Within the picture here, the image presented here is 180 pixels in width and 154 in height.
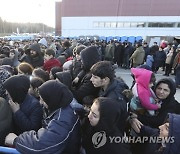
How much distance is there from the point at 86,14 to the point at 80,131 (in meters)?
38.5

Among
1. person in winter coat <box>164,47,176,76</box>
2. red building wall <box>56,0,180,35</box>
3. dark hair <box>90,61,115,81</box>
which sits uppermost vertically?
red building wall <box>56,0,180,35</box>

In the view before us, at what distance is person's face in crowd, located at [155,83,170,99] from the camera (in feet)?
8.42

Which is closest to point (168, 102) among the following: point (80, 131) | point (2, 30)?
point (80, 131)

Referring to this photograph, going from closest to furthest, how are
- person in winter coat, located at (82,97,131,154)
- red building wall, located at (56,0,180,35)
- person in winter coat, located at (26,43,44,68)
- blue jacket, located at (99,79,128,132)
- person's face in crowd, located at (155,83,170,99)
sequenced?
1. person in winter coat, located at (82,97,131,154)
2. blue jacket, located at (99,79,128,132)
3. person's face in crowd, located at (155,83,170,99)
4. person in winter coat, located at (26,43,44,68)
5. red building wall, located at (56,0,180,35)

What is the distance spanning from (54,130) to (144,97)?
1.28 meters

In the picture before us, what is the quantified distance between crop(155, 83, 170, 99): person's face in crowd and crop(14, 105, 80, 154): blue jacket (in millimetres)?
1328

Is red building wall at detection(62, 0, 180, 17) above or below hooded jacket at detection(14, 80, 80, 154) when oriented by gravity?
above

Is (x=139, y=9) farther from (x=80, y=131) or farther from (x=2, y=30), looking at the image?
(x=2, y=30)

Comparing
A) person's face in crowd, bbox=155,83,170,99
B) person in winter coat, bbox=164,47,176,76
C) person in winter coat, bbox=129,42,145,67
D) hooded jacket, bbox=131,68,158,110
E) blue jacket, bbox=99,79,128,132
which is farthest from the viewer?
person in winter coat, bbox=129,42,145,67

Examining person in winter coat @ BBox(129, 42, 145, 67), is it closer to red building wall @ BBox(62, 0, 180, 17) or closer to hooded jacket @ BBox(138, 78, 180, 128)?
hooded jacket @ BBox(138, 78, 180, 128)

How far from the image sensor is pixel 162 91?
8.46 feet

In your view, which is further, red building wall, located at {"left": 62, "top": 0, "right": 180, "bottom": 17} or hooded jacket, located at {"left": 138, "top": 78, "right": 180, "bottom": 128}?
red building wall, located at {"left": 62, "top": 0, "right": 180, "bottom": 17}

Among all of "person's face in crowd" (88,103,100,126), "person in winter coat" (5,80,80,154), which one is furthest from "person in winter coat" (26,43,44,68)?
"person's face in crowd" (88,103,100,126)

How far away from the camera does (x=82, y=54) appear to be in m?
2.89
